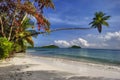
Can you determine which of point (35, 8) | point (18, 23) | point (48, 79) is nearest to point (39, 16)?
point (35, 8)

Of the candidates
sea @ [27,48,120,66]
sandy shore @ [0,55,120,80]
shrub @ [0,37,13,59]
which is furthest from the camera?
sea @ [27,48,120,66]

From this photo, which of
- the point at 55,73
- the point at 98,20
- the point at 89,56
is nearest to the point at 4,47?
the point at 55,73

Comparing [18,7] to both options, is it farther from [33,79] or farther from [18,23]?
[33,79]

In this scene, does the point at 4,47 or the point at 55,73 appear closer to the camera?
the point at 55,73

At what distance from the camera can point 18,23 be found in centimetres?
2128

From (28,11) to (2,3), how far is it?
2598mm

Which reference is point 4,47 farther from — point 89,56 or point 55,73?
point 89,56

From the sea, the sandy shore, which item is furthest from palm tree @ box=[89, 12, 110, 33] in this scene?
the sandy shore

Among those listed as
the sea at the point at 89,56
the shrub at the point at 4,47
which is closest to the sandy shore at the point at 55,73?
the shrub at the point at 4,47

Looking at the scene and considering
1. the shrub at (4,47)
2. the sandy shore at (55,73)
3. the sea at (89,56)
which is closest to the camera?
the sandy shore at (55,73)

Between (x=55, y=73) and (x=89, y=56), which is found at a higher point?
(x=55, y=73)

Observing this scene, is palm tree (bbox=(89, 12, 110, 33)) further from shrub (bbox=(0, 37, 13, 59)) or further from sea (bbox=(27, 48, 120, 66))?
shrub (bbox=(0, 37, 13, 59))

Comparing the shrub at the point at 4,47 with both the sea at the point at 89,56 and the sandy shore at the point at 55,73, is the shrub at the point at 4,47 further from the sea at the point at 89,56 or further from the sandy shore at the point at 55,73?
the sea at the point at 89,56

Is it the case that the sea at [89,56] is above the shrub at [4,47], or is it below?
below
